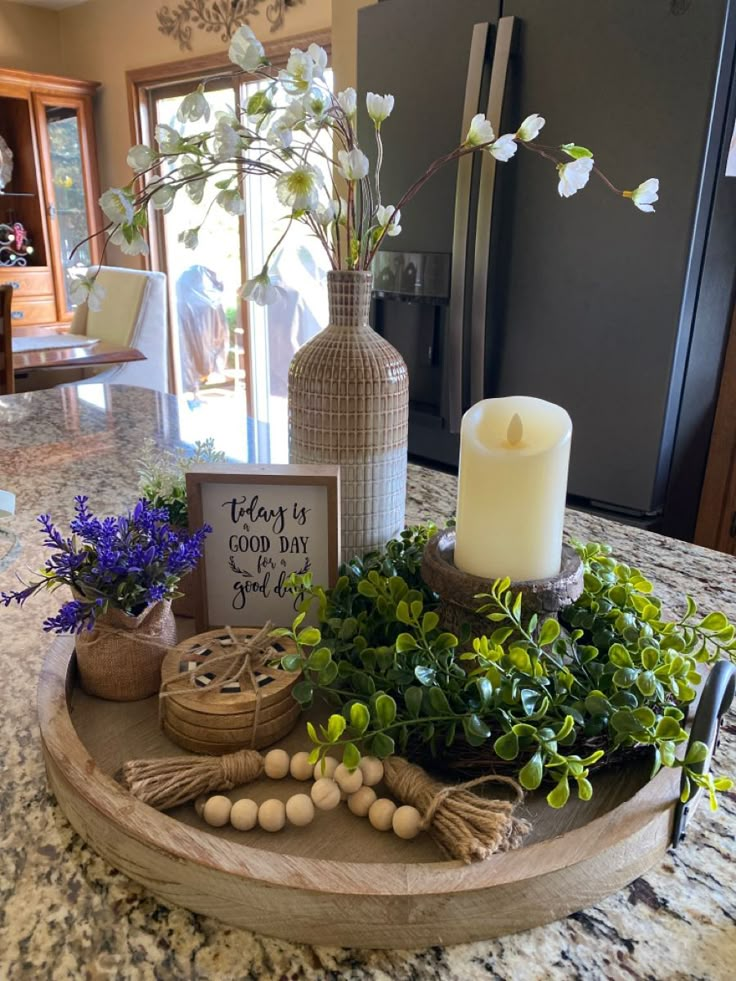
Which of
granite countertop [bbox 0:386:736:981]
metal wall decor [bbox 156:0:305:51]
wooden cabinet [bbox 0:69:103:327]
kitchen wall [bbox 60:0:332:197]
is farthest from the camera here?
wooden cabinet [bbox 0:69:103:327]

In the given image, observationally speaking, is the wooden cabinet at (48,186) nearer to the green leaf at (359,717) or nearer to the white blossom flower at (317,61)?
the white blossom flower at (317,61)

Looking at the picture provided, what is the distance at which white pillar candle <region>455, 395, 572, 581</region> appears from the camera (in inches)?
22.1

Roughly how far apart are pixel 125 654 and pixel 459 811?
31cm

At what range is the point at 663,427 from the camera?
1.68 metres

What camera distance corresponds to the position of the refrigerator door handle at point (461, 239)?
1717 millimetres

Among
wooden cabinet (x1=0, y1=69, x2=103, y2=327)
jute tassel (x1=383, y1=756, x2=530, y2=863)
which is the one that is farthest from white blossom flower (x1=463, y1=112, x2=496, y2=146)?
wooden cabinet (x1=0, y1=69, x2=103, y2=327)

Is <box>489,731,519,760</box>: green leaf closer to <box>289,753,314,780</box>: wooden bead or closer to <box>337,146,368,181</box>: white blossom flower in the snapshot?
<box>289,753,314,780</box>: wooden bead

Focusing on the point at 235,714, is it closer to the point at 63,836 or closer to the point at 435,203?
the point at 63,836

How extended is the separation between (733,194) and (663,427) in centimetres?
52

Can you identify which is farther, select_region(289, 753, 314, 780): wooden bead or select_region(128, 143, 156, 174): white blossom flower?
select_region(128, 143, 156, 174): white blossom flower

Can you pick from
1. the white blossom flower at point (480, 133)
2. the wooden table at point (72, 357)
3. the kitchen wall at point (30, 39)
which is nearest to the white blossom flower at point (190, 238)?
the white blossom flower at point (480, 133)

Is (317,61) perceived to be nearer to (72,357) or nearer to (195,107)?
(195,107)

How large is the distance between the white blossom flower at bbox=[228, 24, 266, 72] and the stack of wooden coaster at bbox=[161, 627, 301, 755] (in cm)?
54

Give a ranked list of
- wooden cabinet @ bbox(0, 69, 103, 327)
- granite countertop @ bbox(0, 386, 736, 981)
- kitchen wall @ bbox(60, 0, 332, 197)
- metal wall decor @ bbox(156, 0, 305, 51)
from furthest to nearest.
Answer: wooden cabinet @ bbox(0, 69, 103, 327) < kitchen wall @ bbox(60, 0, 332, 197) < metal wall decor @ bbox(156, 0, 305, 51) < granite countertop @ bbox(0, 386, 736, 981)
